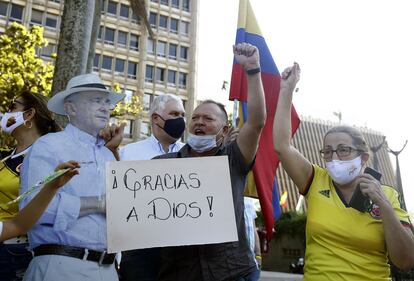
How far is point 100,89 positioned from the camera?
2.77 meters

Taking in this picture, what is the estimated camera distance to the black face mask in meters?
3.65

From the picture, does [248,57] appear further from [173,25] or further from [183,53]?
[173,25]

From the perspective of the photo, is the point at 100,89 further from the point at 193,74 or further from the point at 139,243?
the point at 193,74

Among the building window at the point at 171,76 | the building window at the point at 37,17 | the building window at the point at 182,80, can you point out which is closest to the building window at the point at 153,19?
the building window at the point at 171,76

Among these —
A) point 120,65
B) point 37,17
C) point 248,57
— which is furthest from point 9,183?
point 120,65

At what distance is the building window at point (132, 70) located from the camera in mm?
45875

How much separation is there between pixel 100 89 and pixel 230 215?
1.07 meters

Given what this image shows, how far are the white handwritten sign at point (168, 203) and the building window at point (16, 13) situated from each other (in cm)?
4155

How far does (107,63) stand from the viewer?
44.8m

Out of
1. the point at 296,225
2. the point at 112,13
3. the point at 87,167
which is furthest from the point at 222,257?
the point at 112,13

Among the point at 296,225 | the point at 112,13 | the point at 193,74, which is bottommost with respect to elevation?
the point at 296,225

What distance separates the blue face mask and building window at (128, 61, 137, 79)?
144 feet

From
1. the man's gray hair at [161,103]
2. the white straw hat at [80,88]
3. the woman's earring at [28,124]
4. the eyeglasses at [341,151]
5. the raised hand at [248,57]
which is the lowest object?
the eyeglasses at [341,151]

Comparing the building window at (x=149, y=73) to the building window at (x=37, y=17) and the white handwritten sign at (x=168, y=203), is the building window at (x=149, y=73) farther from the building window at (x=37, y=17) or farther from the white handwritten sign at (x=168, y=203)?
the white handwritten sign at (x=168, y=203)
